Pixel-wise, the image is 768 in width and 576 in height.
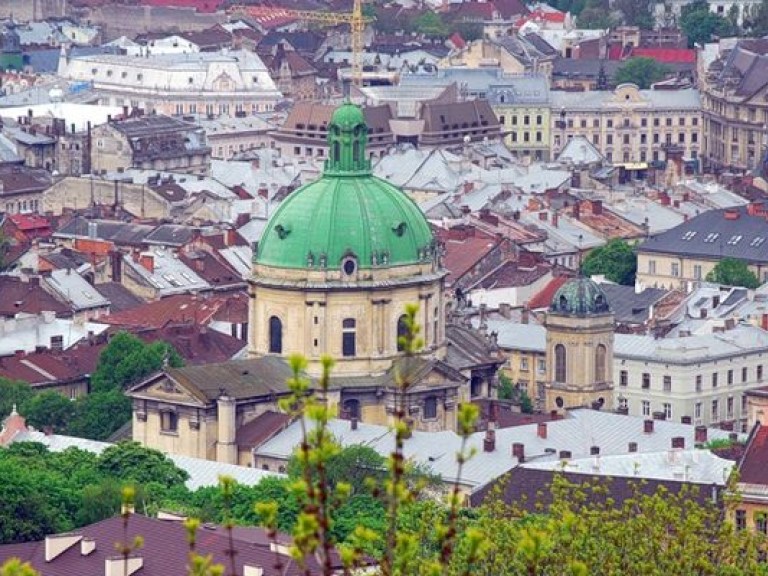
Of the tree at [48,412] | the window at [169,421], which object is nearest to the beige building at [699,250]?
the tree at [48,412]

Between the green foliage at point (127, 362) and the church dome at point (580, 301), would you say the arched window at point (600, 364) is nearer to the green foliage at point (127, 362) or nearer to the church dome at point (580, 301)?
the church dome at point (580, 301)

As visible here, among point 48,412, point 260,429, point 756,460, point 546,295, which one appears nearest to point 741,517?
point 756,460

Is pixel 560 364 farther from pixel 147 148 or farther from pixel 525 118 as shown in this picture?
pixel 525 118

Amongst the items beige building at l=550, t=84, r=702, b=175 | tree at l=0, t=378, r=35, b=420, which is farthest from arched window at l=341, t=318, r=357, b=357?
beige building at l=550, t=84, r=702, b=175

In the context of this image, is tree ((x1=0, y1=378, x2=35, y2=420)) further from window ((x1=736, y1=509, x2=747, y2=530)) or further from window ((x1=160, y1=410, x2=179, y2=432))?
window ((x1=736, y1=509, x2=747, y2=530))

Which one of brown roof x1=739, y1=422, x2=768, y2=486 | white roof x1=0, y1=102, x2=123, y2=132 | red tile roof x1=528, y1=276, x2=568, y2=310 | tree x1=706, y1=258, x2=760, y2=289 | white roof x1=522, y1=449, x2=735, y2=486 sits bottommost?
white roof x1=0, y1=102, x2=123, y2=132
